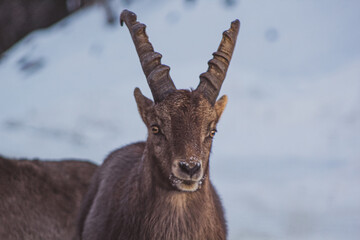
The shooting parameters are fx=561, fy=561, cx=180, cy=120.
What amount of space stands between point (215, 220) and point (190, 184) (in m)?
1.14

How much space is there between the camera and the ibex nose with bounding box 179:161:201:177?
5449 millimetres

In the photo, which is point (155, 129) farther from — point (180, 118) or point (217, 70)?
point (217, 70)

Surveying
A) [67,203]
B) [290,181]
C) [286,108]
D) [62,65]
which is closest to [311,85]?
[286,108]

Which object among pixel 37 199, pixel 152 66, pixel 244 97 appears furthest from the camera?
pixel 244 97

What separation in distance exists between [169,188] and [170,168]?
27cm

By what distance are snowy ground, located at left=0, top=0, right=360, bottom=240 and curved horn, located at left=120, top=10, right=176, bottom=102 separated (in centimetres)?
491

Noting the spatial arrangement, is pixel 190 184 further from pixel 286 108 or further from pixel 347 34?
pixel 347 34

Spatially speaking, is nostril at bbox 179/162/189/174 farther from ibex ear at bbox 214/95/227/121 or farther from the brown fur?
ibex ear at bbox 214/95/227/121

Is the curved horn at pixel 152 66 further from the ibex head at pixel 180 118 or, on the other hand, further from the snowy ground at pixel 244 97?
the snowy ground at pixel 244 97

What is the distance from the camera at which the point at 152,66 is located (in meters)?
6.57

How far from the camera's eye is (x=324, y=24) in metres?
19.5

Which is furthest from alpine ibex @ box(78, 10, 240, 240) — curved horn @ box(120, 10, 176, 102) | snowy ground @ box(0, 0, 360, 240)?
snowy ground @ box(0, 0, 360, 240)

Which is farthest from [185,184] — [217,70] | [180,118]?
[217,70]

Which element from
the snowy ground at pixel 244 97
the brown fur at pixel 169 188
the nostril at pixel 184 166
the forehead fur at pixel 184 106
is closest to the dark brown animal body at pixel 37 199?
the brown fur at pixel 169 188
